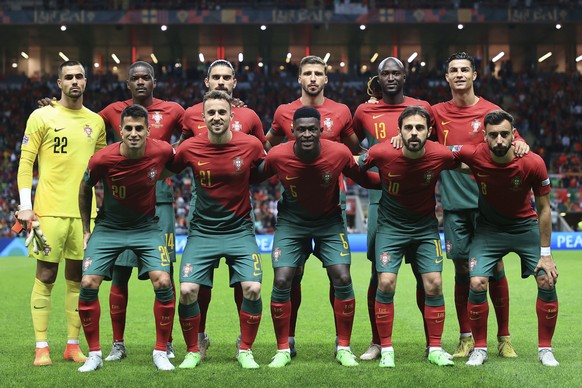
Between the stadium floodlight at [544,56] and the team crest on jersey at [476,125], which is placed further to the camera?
the stadium floodlight at [544,56]

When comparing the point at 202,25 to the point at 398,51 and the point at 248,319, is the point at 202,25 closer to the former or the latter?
the point at 398,51

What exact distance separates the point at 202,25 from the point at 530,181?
30.3 m

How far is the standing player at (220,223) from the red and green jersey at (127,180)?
→ 0.67 ft

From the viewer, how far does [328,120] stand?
25.6 feet

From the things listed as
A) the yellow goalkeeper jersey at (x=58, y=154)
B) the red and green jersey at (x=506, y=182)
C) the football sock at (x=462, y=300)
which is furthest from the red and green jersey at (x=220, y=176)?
the football sock at (x=462, y=300)

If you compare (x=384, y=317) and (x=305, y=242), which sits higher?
(x=305, y=242)

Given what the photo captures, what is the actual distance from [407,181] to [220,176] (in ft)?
5.10

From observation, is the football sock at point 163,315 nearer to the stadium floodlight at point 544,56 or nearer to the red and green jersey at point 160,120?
the red and green jersey at point 160,120

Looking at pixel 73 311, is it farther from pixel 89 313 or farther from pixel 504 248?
pixel 504 248

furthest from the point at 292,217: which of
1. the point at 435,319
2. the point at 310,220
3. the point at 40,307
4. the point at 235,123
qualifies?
the point at 40,307

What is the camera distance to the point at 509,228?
7223mm

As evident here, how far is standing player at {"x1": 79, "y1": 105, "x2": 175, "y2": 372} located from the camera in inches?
276

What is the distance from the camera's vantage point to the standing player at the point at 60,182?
753cm

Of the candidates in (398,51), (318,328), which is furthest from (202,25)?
(318,328)
